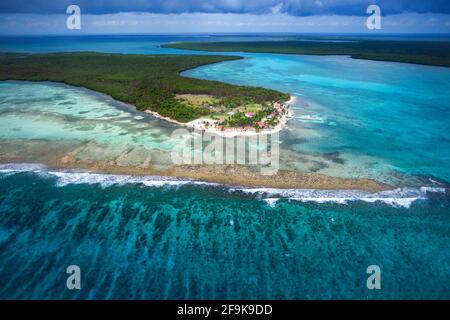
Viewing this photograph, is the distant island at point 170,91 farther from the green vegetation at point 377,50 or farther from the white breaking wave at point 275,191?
the green vegetation at point 377,50

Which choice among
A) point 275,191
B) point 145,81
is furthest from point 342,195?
point 145,81

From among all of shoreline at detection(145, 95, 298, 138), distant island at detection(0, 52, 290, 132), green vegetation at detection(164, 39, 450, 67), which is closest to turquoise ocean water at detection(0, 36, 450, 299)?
shoreline at detection(145, 95, 298, 138)

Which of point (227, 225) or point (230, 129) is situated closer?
point (227, 225)

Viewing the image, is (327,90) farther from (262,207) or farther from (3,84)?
(3,84)

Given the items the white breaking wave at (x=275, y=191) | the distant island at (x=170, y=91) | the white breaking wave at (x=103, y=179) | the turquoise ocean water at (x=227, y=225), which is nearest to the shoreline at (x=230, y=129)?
the distant island at (x=170, y=91)

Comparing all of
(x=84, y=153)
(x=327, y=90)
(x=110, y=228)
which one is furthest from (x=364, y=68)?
(x=110, y=228)

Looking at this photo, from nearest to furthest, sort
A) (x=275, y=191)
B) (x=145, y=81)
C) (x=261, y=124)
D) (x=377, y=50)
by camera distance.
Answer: (x=275, y=191), (x=261, y=124), (x=145, y=81), (x=377, y=50)

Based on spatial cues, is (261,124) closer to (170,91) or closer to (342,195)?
(342,195)
